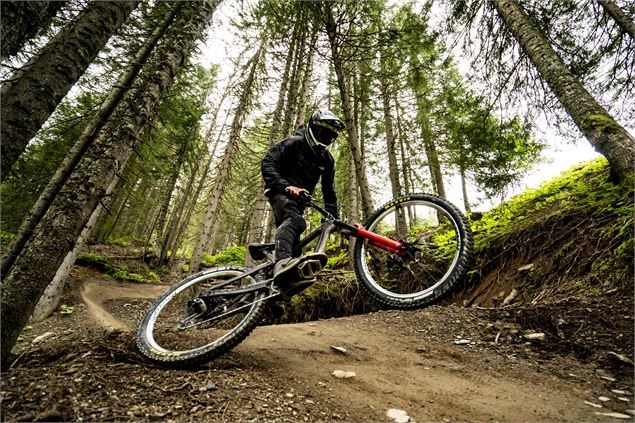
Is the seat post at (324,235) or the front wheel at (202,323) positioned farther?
the seat post at (324,235)

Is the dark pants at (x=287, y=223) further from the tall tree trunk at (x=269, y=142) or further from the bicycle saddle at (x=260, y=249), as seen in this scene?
the tall tree trunk at (x=269, y=142)

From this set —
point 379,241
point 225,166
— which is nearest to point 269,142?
point 225,166

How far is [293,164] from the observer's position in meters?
4.17

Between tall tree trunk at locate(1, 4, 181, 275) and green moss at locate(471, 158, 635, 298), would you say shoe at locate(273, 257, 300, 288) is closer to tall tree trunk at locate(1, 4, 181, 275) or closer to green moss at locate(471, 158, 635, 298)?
tall tree trunk at locate(1, 4, 181, 275)

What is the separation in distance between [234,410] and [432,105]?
12.9 metres

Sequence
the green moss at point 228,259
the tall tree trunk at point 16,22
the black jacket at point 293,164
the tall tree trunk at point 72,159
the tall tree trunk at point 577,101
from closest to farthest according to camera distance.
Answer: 1. the tall tree trunk at point 16,22
2. the black jacket at point 293,164
3. the tall tree trunk at point 72,159
4. the tall tree trunk at point 577,101
5. the green moss at point 228,259

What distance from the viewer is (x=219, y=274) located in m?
4.38

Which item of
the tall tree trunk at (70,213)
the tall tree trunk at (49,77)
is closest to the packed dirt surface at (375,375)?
the tall tree trunk at (70,213)

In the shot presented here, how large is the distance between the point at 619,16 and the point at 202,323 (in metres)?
10.4

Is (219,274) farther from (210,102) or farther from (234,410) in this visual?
(210,102)

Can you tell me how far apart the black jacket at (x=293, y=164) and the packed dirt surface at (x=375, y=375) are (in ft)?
6.50

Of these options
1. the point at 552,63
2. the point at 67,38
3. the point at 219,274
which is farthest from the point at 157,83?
the point at 552,63

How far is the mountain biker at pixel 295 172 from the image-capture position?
148 inches

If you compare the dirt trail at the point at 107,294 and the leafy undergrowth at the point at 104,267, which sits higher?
the leafy undergrowth at the point at 104,267
